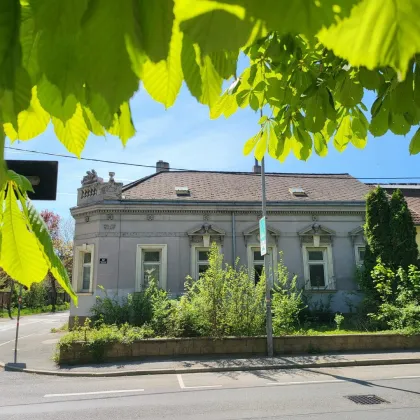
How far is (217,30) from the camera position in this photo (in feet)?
1.72

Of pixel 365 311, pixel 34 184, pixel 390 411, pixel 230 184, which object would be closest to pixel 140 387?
pixel 390 411

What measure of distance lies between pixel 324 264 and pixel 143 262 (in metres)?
8.30

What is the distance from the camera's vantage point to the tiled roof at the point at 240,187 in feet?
60.1

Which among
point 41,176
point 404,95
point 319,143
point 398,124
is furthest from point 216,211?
point 41,176

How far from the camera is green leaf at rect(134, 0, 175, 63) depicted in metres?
0.59

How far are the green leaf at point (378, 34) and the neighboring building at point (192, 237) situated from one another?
51.3ft

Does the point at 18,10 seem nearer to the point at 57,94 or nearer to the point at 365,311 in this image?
the point at 57,94

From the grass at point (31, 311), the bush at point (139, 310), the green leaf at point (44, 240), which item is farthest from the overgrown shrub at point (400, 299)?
the grass at point (31, 311)

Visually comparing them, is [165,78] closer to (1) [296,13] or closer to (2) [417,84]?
(1) [296,13]

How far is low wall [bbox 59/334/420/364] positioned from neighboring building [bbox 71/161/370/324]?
4.32 metres

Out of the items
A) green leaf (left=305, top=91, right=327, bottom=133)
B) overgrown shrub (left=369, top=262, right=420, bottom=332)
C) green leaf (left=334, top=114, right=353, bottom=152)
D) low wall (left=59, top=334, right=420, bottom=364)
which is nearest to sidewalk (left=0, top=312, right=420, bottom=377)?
low wall (left=59, top=334, right=420, bottom=364)

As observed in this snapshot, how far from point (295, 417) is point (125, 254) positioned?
11632mm

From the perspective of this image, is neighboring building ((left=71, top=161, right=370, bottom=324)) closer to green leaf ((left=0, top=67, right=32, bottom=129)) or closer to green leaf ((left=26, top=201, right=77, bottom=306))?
green leaf ((left=26, top=201, right=77, bottom=306))

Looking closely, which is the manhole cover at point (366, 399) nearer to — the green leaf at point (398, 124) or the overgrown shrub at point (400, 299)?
the overgrown shrub at point (400, 299)
